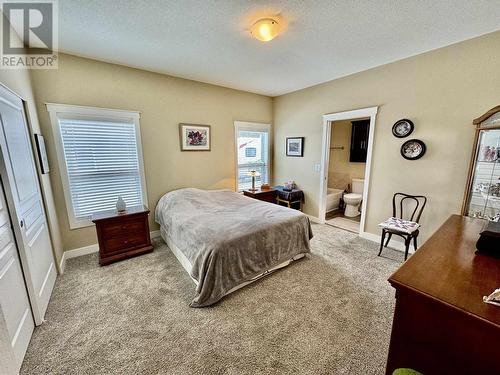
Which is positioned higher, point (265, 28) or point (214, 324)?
point (265, 28)

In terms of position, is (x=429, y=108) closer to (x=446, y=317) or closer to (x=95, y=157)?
(x=446, y=317)

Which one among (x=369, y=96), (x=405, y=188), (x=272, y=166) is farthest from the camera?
(x=272, y=166)

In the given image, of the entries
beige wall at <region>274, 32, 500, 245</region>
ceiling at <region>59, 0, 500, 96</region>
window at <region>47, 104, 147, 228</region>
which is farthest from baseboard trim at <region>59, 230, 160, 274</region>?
beige wall at <region>274, 32, 500, 245</region>

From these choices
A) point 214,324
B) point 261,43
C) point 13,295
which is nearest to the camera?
point 13,295

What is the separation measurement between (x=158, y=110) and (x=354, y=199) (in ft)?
13.8

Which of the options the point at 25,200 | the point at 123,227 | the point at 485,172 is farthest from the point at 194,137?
the point at 485,172

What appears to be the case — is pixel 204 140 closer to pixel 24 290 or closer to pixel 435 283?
pixel 24 290

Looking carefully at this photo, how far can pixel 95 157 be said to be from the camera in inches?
111

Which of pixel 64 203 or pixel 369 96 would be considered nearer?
pixel 64 203

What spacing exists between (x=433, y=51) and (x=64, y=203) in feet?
16.8

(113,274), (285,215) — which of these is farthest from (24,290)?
(285,215)

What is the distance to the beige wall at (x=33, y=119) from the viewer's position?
70.2 inches

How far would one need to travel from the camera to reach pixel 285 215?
260 centimetres

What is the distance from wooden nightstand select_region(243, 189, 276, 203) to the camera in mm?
4086
